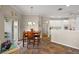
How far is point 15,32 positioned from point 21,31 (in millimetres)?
118

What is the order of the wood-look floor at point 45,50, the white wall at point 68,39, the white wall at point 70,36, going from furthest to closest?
the white wall at point 68,39 < the white wall at point 70,36 < the wood-look floor at point 45,50

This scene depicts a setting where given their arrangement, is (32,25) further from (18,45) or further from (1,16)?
(1,16)

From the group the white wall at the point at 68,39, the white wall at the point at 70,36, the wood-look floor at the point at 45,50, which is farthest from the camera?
the white wall at the point at 68,39

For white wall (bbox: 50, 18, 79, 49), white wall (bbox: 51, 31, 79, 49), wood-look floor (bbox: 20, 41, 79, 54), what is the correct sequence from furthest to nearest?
white wall (bbox: 51, 31, 79, 49) → white wall (bbox: 50, 18, 79, 49) → wood-look floor (bbox: 20, 41, 79, 54)

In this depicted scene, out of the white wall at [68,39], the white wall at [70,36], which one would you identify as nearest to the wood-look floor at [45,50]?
the white wall at [70,36]

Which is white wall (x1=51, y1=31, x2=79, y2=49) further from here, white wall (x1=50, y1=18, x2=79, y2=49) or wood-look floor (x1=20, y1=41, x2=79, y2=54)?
wood-look floor (x1=20, y1=41, x2=79, y2=54)

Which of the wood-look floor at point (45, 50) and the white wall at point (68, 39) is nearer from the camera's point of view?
the wood-look floor at point (45, 50)

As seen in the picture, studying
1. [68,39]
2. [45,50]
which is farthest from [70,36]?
[45,50]

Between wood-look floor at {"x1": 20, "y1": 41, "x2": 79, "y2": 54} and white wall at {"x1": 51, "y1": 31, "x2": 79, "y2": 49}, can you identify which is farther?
white wall at {"x1": 51, "y1": 31, "x2": 79, "y2": 49}

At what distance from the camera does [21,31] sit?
2.15 m

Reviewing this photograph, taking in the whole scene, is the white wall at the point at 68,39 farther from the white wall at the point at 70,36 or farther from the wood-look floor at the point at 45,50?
the wood-look floor at the point at 45,50

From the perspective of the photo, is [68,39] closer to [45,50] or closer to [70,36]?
[70,36]

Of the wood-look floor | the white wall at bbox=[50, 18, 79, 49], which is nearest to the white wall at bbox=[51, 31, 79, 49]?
the white wall at bbox=[50, 18, 79, 49]
